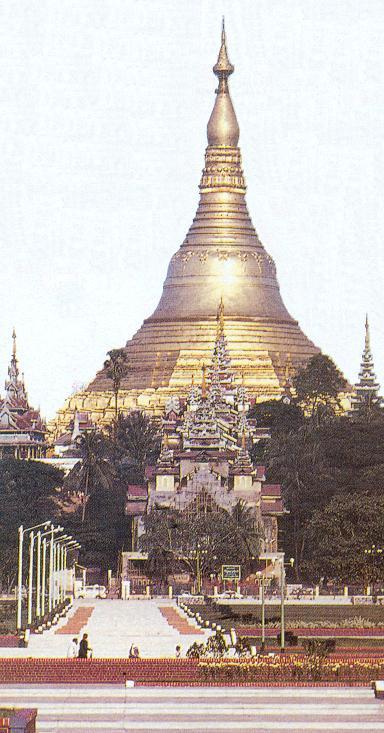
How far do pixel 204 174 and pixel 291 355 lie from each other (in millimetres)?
14737

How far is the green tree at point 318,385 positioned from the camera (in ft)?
581

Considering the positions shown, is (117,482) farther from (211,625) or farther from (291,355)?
(211,625)

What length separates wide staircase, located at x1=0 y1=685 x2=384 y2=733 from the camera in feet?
162

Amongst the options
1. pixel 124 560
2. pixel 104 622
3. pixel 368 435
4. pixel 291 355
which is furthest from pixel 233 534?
pixel 291 355

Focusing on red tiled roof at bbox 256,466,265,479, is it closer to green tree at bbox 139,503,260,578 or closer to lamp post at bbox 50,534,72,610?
green tree at bbox 139,503,260,578

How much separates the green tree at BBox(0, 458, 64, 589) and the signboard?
40.2 feet

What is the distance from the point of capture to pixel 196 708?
52.2 metres

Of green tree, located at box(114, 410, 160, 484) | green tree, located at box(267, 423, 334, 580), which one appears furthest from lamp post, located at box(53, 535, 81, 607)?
green tree, located at box(114, 410, 160, 484)

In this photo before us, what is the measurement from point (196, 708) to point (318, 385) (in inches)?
4944

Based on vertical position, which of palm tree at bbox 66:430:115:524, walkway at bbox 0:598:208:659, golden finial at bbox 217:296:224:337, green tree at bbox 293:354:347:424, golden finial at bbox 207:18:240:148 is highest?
golden finial at bbox 207:18:240:148

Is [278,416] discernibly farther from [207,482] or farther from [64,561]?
[64,561]

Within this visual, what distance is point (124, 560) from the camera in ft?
437

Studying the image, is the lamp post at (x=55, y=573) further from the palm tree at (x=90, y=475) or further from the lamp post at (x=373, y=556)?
the palm tree at (x=90, y=475)

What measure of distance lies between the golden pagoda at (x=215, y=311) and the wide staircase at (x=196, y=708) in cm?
13045
